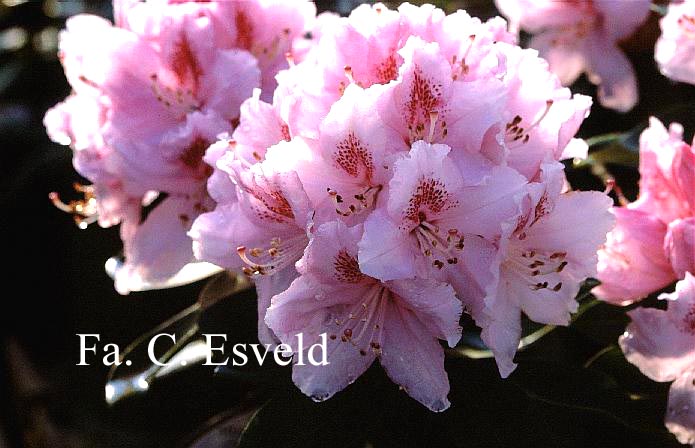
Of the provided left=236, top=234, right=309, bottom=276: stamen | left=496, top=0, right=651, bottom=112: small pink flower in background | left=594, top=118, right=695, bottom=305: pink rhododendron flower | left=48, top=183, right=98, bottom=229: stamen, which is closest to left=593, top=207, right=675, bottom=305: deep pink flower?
left=594, top=118, right=695, bottom=305: pink rhododendron flower

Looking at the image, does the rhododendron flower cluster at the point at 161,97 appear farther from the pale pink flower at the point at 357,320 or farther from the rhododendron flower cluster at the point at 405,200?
the pale pink flower at the point at 357,320

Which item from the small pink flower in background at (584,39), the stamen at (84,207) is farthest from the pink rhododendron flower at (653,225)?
the stamen at (84,207)

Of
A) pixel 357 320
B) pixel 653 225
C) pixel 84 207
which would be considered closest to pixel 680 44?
pixel 653 225

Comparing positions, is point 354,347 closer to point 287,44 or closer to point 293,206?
point 293,206

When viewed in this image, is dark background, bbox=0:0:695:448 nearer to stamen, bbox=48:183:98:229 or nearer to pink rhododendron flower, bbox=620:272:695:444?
pink rhododendron flower, bbox=620:272:695:444

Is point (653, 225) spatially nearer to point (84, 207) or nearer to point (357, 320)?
point (357, 320)

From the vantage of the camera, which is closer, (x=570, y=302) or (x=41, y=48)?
(x=570, y=302)

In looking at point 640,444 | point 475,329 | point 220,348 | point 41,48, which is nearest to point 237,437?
point 220,348
